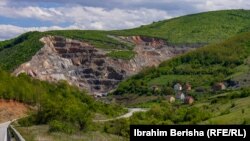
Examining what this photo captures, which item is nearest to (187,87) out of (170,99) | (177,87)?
(177,87)

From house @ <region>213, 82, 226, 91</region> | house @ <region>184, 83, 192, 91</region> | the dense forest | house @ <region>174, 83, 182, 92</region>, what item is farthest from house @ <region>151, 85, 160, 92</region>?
the dense forest

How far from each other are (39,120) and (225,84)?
11590 cm

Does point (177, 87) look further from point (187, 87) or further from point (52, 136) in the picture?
point (52, 136)

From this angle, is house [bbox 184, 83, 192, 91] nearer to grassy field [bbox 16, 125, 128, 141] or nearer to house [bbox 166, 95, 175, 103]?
house [bbox 166, 95, 175, 103]

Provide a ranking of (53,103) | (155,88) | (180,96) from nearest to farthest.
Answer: (53,103), (180,96), (155,88)

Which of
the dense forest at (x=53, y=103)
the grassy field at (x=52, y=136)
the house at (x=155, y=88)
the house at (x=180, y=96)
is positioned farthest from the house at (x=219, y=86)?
the grassy field at (x=52, y=136)

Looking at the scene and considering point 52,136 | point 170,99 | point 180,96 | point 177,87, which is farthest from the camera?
point 177,87

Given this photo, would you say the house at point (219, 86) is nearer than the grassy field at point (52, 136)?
No

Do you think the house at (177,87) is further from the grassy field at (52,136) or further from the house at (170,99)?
the grassy field at (52,136)

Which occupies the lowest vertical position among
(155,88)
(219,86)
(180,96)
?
(155,88)

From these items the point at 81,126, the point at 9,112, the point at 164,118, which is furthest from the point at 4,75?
the point at 81,126

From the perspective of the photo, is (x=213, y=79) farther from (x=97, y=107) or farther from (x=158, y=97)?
(x=97, y=107)

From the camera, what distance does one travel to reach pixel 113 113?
118 metres

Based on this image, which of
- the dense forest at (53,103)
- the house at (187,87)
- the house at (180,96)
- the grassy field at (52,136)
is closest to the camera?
the grassy field at (52,136)
